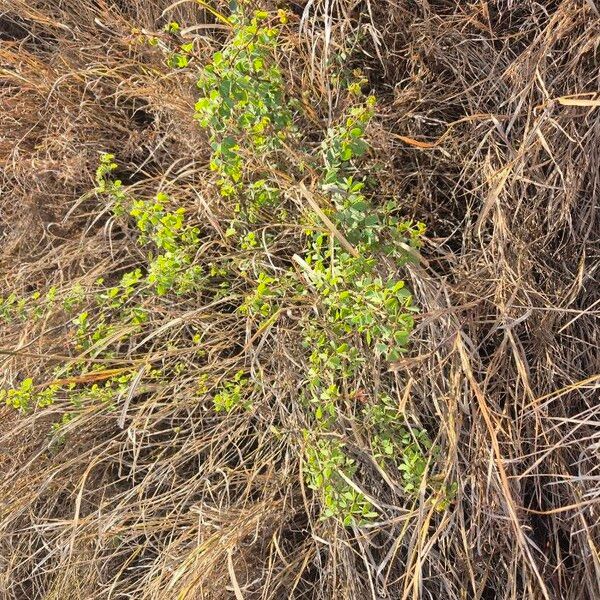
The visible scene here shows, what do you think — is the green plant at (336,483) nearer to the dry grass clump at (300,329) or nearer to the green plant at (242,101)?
the dry grass clump at (300,329)

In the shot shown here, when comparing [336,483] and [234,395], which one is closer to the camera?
[336,483]

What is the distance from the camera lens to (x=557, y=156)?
1336 mm

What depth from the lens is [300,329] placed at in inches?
57.1

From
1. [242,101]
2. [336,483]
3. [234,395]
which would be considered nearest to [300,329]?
[234,395]

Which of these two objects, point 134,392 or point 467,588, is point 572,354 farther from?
point 134,392

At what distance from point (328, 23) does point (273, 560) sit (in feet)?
3.66

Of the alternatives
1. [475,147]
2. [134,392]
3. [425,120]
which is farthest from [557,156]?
[134,392]

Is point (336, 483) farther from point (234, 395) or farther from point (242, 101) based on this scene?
point (242, 101)

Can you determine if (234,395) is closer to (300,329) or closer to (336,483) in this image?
(300,329)

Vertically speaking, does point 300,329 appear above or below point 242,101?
below

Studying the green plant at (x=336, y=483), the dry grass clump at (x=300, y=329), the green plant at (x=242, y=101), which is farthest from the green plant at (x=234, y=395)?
the green plant at (x=242, y=101)

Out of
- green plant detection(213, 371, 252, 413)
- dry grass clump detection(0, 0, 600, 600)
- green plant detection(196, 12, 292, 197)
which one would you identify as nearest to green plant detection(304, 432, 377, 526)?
dry grass clump detection(0, 0, 600, 600)

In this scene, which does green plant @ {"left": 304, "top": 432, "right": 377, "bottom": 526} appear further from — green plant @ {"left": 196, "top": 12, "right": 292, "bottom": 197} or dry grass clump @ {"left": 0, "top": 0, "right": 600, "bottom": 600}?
green plant @ {"left": 196, "top": 12, "right": 292, "bottom": 197}

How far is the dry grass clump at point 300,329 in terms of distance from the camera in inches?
51.6
